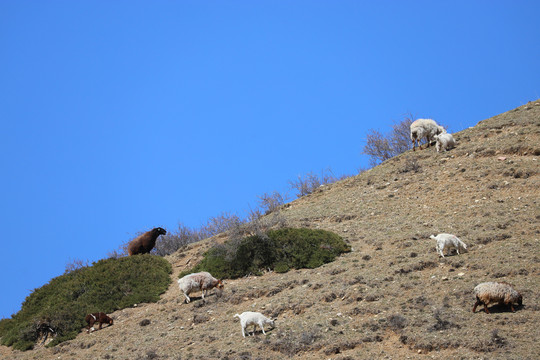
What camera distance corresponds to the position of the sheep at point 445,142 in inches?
976

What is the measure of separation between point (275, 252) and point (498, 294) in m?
9.05

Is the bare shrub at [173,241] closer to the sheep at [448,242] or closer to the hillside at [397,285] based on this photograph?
the hillside at [397,285]

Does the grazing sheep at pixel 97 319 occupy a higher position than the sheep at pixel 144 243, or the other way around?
the sheep at pixel 144 243

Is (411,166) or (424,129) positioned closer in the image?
(411,166)

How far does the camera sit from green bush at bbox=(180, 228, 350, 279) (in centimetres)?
1812

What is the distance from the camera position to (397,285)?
13945 millimetres

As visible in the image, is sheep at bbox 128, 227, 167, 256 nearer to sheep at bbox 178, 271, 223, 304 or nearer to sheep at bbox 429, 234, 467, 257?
sheep at bbox 178, 271, 223, 304

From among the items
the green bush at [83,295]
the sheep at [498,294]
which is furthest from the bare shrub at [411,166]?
the sheep at [498,294]

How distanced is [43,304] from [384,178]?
49.7ft

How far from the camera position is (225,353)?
12156mm

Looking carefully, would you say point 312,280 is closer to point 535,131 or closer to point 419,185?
point 419,185

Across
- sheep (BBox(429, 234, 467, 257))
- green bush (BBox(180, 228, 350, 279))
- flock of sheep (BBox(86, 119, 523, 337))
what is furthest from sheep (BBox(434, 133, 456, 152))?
sheep (BBox(429, 234, 467, 257))

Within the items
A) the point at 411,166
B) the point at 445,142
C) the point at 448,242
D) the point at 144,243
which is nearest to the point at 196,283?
the point at 448,242

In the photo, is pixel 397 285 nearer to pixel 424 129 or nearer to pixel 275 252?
pixel 275 252
